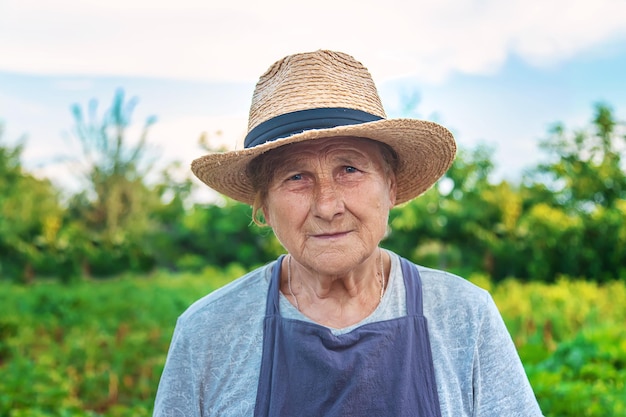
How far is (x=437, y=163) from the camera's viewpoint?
6.46ft

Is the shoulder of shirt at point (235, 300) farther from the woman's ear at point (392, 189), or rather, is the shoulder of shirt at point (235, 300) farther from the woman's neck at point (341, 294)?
the woman's ear at point (392, 189)

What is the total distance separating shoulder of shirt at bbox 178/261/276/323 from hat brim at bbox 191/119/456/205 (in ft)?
1.11

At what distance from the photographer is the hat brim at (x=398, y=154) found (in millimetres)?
1579

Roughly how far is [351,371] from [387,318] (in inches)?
7.9

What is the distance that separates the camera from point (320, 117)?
1.62 meters

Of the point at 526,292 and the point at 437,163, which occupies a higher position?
the point at 437,163

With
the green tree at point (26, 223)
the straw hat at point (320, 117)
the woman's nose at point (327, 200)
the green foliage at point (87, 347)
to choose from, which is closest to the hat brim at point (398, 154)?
the straw hat at point (320, 117)

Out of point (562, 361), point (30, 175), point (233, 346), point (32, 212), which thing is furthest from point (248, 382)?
point (30, 175)

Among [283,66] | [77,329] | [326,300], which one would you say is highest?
[283,66]

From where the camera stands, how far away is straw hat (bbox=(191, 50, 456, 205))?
5.30ft

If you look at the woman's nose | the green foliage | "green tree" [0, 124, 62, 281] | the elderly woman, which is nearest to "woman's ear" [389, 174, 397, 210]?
the elderly woman

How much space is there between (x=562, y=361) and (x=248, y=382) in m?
3.24

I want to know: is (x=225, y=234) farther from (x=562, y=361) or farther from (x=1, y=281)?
(x=562, y=361)

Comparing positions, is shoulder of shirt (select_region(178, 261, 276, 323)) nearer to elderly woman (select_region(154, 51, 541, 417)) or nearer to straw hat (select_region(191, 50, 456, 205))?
elderly woman (select_region(154, 51, 541, 417))
